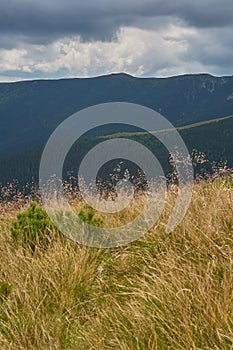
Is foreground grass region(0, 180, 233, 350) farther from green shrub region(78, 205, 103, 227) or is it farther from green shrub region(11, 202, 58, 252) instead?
green shrub region(78, 205, 103, 227)

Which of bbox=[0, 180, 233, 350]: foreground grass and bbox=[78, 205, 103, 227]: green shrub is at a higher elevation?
bbox=[78, 205, 103, 227]: green shrub

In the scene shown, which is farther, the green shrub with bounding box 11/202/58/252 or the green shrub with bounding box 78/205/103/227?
the green shrub with bounding box 78/205/103/227

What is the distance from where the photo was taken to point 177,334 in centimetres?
291

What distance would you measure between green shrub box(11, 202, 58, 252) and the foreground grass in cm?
22

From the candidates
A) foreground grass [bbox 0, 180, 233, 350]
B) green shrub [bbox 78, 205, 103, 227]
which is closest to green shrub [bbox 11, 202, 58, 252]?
foreground grass [bbox 0, 180, 233, 350]

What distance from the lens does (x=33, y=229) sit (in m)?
5.91

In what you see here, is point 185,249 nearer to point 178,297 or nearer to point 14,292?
point 178,297

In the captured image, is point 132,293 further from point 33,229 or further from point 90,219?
point 33,229

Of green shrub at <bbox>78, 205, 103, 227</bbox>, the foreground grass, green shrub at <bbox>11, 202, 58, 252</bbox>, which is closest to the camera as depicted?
the foreground grass

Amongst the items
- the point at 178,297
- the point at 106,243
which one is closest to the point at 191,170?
the point at 106,243

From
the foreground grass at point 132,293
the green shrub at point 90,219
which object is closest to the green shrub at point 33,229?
the foreground grass at point 132,293

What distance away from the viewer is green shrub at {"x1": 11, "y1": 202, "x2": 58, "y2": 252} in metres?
5.73

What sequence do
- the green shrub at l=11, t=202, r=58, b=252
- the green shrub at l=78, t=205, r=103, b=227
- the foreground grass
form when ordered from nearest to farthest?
1. the foreground grass
2. the green shrub at l=11, t=202, r=58, b=252
3. the green shrub at l=78, t=205, r=103, b=227

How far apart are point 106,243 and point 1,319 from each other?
1.73m
